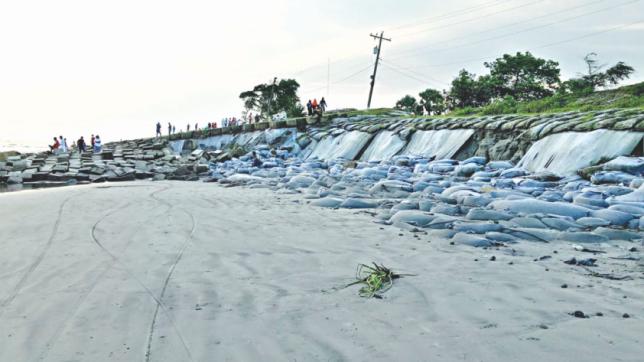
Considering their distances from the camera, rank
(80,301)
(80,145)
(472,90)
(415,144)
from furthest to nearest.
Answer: (472,90) → (80,145) → (415,144) → (80,301)

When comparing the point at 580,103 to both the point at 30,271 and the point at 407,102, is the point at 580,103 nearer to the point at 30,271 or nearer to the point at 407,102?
the point at 30,271

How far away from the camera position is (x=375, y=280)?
11.0ft

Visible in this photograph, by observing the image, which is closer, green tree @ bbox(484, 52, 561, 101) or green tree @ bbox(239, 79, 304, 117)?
green tree @ bbox(484, 52, 561, 101)

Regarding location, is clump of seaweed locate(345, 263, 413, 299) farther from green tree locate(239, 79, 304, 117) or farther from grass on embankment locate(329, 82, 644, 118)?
green tree locate(239, 79, 304, 117)

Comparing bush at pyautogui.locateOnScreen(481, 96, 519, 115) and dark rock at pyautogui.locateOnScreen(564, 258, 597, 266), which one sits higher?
bush at pyautogui.locateOnScreen(481, 96, 519, 115)

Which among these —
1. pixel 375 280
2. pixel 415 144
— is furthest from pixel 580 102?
pixel 375 280

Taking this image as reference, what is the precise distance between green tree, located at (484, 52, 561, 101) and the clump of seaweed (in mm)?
Result: 36929

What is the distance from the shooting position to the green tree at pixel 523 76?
37.2 meters

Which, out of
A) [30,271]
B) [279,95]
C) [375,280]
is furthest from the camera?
[279,95]

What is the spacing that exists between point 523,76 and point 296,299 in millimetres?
40166

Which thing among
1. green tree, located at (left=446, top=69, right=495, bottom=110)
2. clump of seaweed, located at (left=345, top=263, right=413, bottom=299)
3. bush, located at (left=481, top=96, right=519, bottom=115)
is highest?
green tree, located at (left=446, top=69, right=495, bottom=110)

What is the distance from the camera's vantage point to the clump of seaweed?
3.18m

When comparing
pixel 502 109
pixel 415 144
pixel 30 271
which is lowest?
pixel 30 271

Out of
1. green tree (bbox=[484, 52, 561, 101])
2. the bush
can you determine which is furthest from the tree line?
the bush
